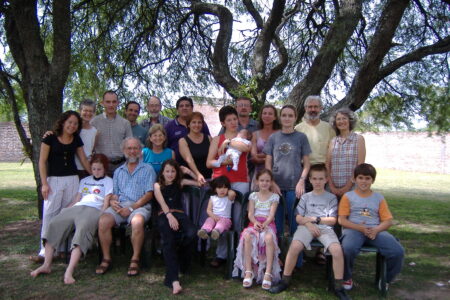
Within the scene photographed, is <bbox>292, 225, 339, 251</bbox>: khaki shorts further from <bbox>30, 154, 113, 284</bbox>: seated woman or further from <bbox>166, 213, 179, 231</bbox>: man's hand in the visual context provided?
<bbox>30, 154, 113, 284</bbox>: seated woman

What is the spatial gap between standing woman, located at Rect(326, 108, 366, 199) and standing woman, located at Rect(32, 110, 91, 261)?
9.47 ft

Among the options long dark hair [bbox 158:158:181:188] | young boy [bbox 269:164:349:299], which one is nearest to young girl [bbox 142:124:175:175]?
long dark hair [bbox 158:158:181:188]

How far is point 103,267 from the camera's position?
4348mm

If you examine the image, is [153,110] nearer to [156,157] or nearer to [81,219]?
[156,157]

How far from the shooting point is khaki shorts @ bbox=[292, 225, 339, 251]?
3.93 metres

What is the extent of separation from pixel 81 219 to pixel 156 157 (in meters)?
1.07

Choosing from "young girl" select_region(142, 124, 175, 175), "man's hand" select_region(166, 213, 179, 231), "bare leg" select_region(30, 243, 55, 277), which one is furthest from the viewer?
"young girl" select_region(142, 124, 175, 175)

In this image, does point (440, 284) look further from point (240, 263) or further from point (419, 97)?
point (419, 97)

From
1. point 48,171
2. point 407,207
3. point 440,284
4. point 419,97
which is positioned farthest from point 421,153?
point 48,171

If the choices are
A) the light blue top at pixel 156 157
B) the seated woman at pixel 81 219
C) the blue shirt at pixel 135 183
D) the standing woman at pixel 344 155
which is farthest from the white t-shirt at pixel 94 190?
the standing woman at pixel 344 155

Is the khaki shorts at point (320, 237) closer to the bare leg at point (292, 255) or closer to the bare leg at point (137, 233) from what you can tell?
the bare leg at point (292, 255)

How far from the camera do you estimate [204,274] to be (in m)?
4.40

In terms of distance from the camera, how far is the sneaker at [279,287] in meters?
3.86

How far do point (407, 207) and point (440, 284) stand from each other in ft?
20.2
